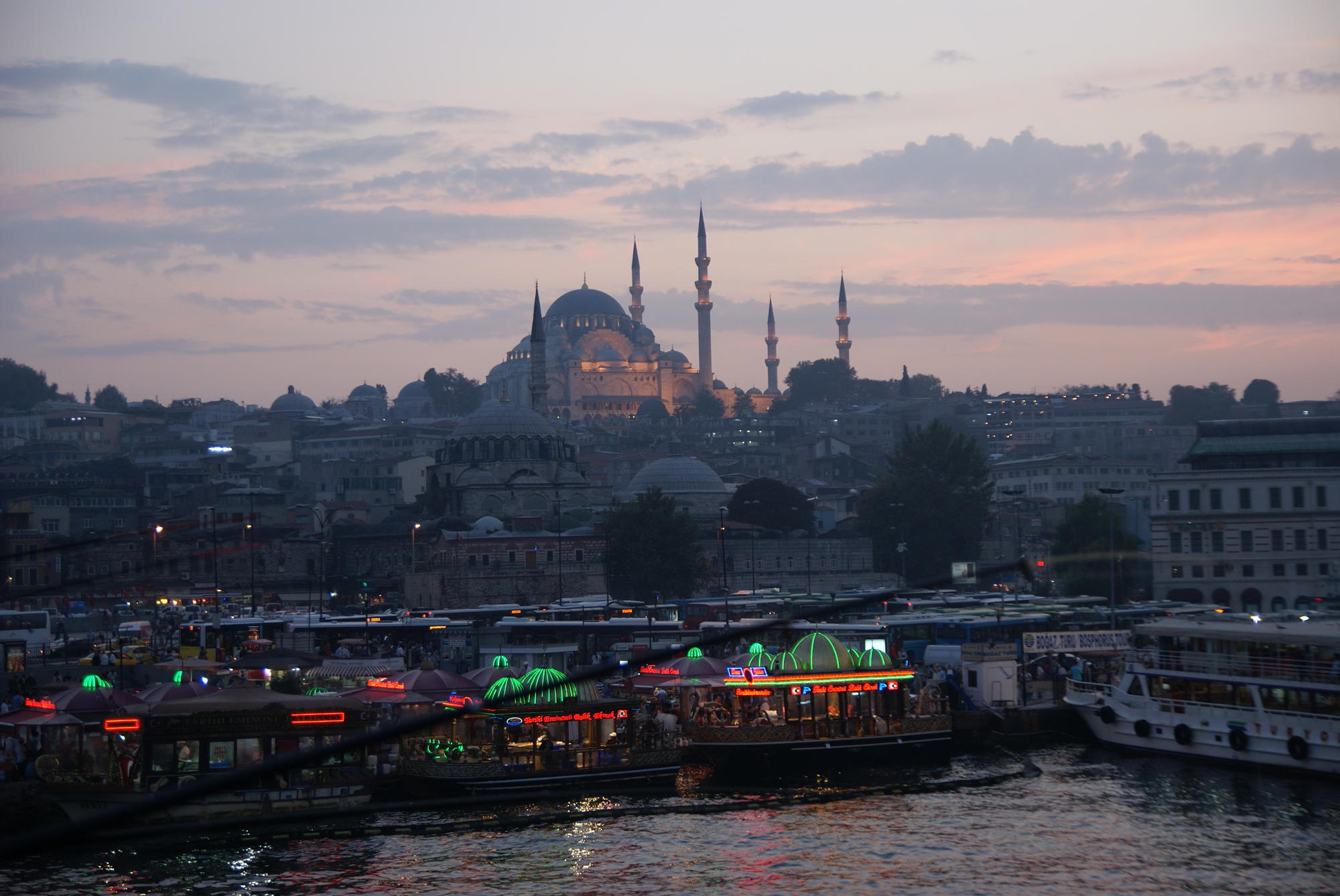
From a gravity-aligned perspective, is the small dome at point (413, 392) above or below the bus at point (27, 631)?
above

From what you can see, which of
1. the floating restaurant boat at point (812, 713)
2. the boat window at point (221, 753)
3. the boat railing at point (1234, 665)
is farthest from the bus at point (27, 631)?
the boat railing at point (1234, 665)

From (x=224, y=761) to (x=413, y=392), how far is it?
12120cm

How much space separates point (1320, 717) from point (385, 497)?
6870 cm

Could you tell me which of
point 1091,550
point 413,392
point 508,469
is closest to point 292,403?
point 413,392

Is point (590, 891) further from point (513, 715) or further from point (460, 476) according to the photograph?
point (460, 476)

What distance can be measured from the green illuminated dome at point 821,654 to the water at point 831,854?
2.92 meters

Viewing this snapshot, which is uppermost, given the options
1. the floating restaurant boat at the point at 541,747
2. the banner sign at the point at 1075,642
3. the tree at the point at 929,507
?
the tree at the point at 929,507

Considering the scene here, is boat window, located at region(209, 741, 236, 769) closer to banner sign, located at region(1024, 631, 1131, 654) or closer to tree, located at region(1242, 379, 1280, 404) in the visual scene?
banner sign, located at region(1024, 631, 1131, 654)

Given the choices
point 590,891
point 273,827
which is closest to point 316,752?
point 590,891

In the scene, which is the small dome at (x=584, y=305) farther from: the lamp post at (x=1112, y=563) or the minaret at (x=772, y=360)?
the lamp post at (x=1112, y=563)

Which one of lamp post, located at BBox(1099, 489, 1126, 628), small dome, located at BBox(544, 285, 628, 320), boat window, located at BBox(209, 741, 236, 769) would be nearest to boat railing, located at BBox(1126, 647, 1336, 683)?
lamp post, located at BBox(1099, 489, 1126, 628)

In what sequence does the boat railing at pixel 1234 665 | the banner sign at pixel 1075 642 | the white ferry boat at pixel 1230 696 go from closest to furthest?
1. the white ferry boat at pixel 1230 696
2. the boat railing at pixel 1234 665
3. the banner sign at pixel 1075 642

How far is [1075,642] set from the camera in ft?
88.5

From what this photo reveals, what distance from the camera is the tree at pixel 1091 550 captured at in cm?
4475
